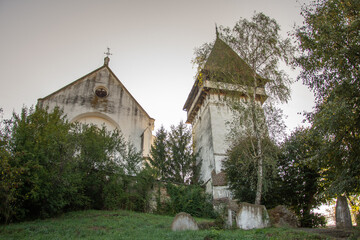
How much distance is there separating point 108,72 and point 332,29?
20120mm

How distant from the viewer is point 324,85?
1232 centimetres

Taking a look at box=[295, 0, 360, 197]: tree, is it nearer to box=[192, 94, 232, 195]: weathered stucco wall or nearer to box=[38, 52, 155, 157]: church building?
box=[192, 94, 232, 195]: weathered stucco wall

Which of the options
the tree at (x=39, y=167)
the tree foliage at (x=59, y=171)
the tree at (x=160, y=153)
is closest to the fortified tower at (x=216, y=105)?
the tree at (x=160, y=153)

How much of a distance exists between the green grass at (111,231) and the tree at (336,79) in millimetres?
3368

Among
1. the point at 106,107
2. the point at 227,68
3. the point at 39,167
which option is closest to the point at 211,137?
the point at 106,107

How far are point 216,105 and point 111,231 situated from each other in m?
12.7

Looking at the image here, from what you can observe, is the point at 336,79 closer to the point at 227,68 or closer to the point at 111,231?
the point at 227,68

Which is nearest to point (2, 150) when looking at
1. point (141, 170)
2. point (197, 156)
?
point (141, 170)

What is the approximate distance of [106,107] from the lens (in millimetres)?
24891

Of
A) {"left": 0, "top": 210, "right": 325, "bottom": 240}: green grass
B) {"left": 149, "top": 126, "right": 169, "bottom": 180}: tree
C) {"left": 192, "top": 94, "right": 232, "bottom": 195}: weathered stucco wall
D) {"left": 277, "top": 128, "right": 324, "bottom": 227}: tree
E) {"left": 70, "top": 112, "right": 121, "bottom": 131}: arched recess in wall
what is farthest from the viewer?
{"left": 149, "top": 126, "right": 169, "bottom": 180}: tree

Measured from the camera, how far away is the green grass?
10.0 m

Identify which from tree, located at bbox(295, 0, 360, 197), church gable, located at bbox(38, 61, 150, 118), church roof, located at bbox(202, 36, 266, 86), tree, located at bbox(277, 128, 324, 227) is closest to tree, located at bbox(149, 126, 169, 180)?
church gable, located at bbox(38, 61, 150, 118)

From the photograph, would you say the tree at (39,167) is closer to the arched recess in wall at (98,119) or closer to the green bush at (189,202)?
the green bush at (189,202)

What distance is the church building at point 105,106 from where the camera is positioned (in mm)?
23969
